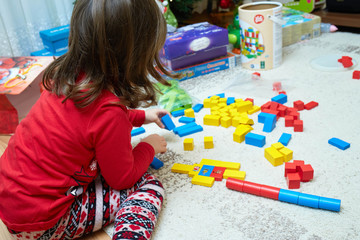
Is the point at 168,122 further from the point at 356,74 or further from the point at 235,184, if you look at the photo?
the point at 356,74

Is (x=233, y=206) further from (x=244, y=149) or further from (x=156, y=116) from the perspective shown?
(x=156, y=116)

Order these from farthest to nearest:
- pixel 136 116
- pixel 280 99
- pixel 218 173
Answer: pixel 280 99, pixel 136 116, pixel 218 173

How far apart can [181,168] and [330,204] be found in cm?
39

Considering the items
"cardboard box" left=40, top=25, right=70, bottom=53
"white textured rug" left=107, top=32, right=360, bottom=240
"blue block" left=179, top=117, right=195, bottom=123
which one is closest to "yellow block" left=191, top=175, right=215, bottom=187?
"white textured rug" left=107, top=32, right=360, bottom=240

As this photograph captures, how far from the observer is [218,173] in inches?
38.1

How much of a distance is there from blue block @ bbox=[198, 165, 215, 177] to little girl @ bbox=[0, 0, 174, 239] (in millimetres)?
199

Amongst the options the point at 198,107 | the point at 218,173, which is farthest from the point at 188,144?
the point at 198,107

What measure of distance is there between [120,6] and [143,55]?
0.40 feet

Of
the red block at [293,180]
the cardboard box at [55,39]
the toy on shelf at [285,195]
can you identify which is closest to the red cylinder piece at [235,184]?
the toy on shelf at [285,195]

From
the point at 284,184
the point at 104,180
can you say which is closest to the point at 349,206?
the point at 284,184

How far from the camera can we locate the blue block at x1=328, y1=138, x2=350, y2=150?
3.29ft

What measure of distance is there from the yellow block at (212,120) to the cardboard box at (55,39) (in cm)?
80

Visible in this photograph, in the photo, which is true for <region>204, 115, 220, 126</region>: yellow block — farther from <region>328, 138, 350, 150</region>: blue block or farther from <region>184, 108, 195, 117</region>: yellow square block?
<region>328, 138, 350, 150</region>: blue block

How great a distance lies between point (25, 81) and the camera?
4.27ft
